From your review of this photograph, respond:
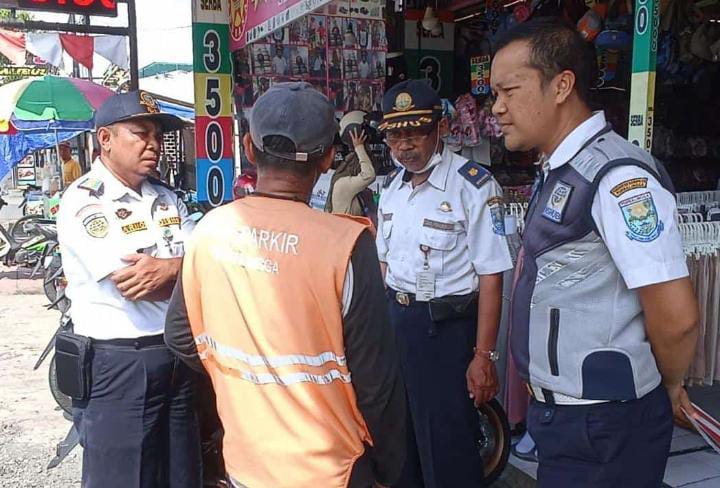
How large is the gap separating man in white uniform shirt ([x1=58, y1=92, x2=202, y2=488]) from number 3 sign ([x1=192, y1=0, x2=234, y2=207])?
184 cm

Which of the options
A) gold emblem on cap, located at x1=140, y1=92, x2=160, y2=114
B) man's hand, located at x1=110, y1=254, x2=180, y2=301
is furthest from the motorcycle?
gold emblem on cap, located at x1=140, y1=92, x2=160, y2=114

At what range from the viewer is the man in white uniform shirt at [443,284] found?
2.64 m

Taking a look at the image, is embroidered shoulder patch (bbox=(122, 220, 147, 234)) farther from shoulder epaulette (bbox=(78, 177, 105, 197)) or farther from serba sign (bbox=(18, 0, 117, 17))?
serba sign (bbox=(18, 0, 117, 17))

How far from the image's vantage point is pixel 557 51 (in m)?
1.65

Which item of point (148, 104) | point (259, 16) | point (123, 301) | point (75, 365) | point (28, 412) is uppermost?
point (259, 16)

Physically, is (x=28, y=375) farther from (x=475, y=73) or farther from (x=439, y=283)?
(x=475, y=73)

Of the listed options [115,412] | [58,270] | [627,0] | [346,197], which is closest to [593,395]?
[115,412]

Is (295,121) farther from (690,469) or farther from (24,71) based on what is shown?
(24,71)

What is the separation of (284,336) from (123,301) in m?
1.12

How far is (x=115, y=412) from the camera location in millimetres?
2385

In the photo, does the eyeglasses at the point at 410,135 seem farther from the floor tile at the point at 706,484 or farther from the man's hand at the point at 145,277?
the floor tile at the point at 706,484

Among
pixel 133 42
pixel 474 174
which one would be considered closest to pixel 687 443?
pixel 474 174

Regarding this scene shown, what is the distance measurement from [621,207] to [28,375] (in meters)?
5.36

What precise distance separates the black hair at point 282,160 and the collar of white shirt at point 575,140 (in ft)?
1.97
